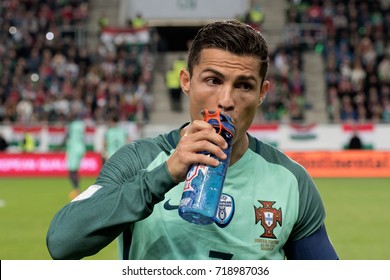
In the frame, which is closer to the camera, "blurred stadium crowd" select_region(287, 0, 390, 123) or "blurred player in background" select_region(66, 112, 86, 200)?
"blurred player in background" select_region(66, 112, 86, 200)

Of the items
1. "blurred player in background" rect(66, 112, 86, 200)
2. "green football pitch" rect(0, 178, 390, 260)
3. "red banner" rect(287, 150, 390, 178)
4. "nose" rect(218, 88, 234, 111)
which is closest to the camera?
"nose" rect(218, 88, 234, 111)

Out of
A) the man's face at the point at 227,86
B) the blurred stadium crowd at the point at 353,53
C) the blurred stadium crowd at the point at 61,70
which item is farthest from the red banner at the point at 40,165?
the man's face at the point at 227,86

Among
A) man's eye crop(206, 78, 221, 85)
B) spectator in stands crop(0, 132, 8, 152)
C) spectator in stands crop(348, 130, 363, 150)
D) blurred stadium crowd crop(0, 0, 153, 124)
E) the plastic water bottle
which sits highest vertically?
man's eye crop(206, 78, 221, 85)

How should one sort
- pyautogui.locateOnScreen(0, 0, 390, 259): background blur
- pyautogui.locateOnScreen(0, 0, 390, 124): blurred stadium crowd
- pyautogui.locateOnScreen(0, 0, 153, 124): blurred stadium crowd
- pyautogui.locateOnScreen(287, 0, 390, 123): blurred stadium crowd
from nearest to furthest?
pyautogui.locateOnScreen(0, 0, 390, 259): background blur < pyautogui.locateOnScreen(287, 0, 390, 123): blurred stadium crowd < pyautogui.locateOnScreen(0, 0, 390, 124): blurred stadium crowd < pyautogui.locateOnScreen(0, 0, 153, 124): blurred stadium crowd

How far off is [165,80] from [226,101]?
2567 centimetres

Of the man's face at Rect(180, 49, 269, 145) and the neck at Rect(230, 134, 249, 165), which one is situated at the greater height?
the man's face at Rect(180, 49, 269, 145)

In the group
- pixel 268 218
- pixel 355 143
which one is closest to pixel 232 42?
pixel 268 218

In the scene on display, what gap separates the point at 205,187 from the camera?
7.58 feet

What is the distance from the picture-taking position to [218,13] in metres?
30.5

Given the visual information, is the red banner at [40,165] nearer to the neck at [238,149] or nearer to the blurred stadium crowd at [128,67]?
the blurred stadium crowd at [128,67]

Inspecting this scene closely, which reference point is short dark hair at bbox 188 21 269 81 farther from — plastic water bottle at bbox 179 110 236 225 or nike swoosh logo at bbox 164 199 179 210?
nike swoosh logo at bbox 164 199 179 210

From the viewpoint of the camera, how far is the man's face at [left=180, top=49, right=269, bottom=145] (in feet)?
8.71

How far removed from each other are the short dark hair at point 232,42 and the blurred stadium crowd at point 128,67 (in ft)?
68.2

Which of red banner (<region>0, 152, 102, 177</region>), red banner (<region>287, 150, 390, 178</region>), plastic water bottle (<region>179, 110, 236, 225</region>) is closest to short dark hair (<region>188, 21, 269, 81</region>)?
plastic water bottle (<region>179, 110, 236, 225</region>)
